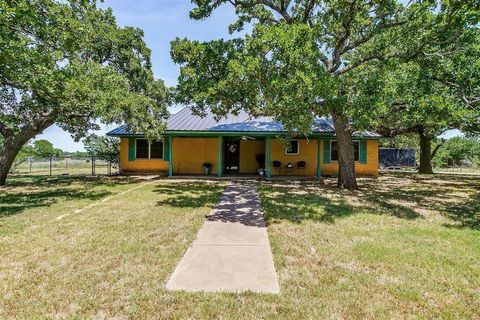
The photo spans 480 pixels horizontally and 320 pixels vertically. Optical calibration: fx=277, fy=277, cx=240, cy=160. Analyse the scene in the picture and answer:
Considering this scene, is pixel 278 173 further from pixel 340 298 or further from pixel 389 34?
pixel 340 298

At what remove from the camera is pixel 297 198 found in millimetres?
9312

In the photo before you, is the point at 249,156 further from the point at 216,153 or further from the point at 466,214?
the point at 466,214

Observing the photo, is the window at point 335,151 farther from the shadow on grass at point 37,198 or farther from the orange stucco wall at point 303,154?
the shadow on grass at point 37,198

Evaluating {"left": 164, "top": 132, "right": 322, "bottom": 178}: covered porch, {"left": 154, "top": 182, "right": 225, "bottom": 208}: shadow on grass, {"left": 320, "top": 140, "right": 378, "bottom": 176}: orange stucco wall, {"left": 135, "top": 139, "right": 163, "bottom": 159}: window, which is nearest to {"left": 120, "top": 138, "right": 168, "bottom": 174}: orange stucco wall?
{"left": 135, "top": 139, "right": 163, "bottom": 159}: window

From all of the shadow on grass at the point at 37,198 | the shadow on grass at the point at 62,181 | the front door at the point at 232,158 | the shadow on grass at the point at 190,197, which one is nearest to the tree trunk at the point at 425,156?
the front door at the point at 232,158

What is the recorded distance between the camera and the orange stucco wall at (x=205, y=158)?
53.4ft

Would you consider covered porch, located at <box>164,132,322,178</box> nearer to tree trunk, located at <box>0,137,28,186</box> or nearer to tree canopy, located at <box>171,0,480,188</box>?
tree canopy, located at <box>171,0,480,188</box>

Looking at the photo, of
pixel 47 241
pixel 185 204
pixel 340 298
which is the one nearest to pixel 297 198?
pixel 185 204

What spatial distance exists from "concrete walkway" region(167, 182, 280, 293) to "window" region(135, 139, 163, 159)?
10554 millimetres

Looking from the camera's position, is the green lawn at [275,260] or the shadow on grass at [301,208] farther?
the shadow on grass at [301,208]

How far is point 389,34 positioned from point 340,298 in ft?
32.5

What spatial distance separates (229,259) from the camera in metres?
4.15

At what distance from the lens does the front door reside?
17.8 metres

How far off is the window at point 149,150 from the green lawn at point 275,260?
848 cm
